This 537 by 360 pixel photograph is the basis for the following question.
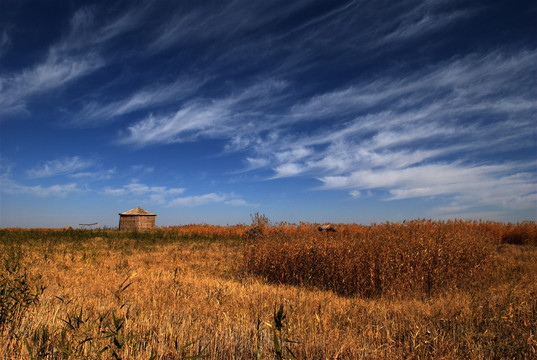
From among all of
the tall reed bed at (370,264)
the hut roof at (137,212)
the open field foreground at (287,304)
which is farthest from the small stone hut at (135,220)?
the tall reed bed at (370,264)

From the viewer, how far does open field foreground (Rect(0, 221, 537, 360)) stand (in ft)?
10.6

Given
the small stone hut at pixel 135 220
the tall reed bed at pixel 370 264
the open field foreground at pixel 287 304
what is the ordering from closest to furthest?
the open field foreground at pixel 287 304, the tall reed bed at pixel 370 264, the small stone hut at pixel 135 220

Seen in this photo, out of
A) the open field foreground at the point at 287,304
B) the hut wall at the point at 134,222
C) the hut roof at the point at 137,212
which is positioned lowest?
the open field foreground at the point at 287,304

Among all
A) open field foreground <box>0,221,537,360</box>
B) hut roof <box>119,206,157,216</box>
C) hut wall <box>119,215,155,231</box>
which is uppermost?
hut roof <box>119,206,157,216</box>

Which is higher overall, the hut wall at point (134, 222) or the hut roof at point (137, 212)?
the hut roof at point (137, 212)

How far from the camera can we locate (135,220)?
30531 mm

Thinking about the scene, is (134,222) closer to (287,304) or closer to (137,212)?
(137,212)

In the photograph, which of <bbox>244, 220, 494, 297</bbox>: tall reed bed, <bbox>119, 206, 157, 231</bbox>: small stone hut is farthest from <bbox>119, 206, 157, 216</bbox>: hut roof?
<bbox>244, 220, 494, 297</bbox>: tall reed bed

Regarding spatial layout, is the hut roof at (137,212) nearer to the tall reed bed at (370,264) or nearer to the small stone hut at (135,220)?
the small stone hut at (135,220)

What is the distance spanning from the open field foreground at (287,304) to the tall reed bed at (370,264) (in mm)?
36

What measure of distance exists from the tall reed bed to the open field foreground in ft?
0.12

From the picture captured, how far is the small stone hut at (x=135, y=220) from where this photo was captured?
30.4m

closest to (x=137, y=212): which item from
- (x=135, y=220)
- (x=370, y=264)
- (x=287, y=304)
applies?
(x=135, y=220)

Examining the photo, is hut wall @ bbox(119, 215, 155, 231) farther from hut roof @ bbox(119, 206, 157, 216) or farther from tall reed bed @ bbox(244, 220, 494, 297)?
tall reed bed @ bbox(244, 220, 494, 297)
